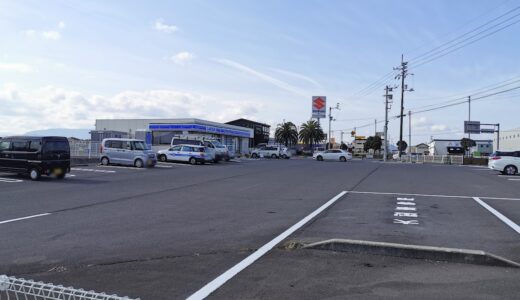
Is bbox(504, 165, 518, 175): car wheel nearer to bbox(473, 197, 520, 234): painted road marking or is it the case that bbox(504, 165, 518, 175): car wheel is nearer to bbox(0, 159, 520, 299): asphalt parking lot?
bbox(0, 159, 520, 299): asphalt parking lot

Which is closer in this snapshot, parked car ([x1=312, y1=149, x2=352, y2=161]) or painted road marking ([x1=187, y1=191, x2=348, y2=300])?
painted road marking ([x1=187, y1=191, x2=348, y2=300])

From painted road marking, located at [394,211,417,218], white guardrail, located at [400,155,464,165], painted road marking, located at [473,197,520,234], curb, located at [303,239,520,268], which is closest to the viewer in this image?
curb, located at [303,239,520,268]

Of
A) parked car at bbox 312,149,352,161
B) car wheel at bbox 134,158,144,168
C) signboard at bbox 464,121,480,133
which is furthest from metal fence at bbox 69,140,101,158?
signboard at bbox 464,121,480,133

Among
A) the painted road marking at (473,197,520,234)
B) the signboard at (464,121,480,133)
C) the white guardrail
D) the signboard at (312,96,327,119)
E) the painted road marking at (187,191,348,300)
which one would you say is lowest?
the painted road marking at (187,191,348,300)

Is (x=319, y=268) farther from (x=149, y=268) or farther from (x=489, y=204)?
(x=489, y=204)

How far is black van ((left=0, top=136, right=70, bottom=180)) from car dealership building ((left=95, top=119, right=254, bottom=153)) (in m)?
25.1

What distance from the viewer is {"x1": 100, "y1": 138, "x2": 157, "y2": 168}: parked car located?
2781 centimetres

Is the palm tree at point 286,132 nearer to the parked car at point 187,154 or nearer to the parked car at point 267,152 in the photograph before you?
the parked car at point 267,152

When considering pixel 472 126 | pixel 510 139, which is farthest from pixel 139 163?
pixel 510 139

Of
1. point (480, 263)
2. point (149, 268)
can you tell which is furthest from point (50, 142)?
point (480, 263)

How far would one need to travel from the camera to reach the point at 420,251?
648 cm

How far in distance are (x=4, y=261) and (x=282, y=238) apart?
14.3ft

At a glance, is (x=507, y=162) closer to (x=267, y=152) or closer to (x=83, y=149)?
(x=83, y=149)

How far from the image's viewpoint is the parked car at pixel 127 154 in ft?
91.2
